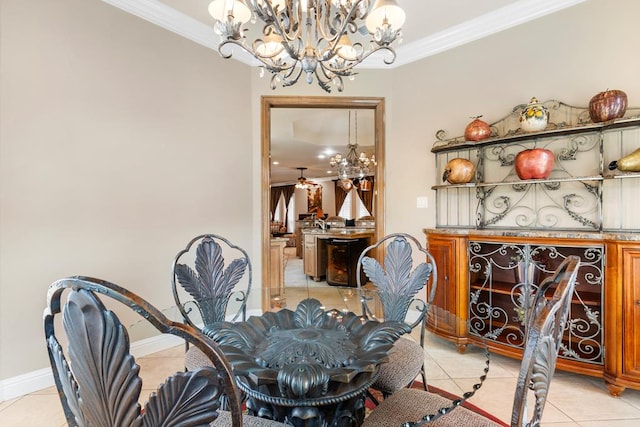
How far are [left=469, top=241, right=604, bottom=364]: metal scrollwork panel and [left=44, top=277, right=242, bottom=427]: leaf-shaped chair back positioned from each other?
228cm

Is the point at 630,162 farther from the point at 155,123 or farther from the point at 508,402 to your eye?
the point at 155,123

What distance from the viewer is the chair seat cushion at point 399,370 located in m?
1.31

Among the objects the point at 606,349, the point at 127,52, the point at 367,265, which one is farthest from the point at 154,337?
the point at 606,349

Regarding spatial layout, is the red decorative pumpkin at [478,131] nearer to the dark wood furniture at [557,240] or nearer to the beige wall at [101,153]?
the dark wood furniture at [557,240]

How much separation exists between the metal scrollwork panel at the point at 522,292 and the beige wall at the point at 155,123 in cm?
82

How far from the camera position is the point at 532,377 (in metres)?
0.74

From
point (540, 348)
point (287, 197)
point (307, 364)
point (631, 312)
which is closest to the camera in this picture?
point (540, 348)

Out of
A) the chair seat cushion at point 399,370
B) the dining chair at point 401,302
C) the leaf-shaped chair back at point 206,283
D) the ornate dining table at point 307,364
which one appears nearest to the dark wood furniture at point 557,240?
the dining chair at point 401,302

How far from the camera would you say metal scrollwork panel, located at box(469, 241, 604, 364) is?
209 cm

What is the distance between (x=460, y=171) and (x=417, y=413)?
214 cm

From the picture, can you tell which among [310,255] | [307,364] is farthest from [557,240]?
[310,255]

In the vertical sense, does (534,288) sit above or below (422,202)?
below

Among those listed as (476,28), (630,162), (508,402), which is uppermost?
(476,28)

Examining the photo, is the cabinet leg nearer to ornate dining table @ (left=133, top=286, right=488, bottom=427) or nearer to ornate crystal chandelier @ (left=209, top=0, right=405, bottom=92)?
ornate dining table @ (left=133, top=286, right=488, bottom=427)
